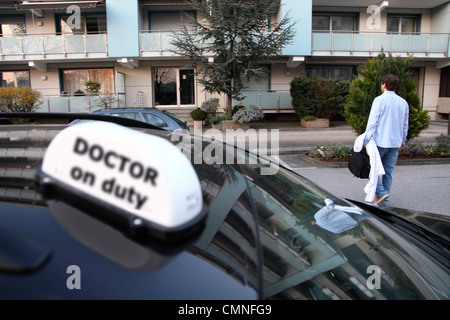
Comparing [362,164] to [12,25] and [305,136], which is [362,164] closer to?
[305,136]

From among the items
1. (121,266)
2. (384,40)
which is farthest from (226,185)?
(384,40)

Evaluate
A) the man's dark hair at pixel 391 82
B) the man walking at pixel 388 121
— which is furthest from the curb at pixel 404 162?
the man's dark hair at pixel 391 82

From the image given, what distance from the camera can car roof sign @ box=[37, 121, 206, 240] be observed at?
814mm

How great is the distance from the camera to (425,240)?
1.94 meters

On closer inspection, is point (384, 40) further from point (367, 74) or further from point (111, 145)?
point (111, 145)

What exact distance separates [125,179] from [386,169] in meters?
4.82

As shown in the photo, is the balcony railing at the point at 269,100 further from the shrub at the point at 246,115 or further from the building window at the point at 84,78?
the building window at the point at 84,78

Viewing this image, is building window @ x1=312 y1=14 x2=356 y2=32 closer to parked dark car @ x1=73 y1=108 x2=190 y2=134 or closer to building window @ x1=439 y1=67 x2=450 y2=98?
building window @ x1=439 y1=67 x2=450 y2=98

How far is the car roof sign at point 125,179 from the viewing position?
2.67ft

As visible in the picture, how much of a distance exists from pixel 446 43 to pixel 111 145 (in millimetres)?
22877

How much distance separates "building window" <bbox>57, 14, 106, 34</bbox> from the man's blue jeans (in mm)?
18400

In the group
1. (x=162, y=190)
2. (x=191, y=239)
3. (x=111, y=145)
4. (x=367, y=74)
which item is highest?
(x=367, y=74)

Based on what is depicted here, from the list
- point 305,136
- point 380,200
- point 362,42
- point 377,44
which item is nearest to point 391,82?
point 380,200

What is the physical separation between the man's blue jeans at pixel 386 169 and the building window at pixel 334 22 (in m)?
17.0
